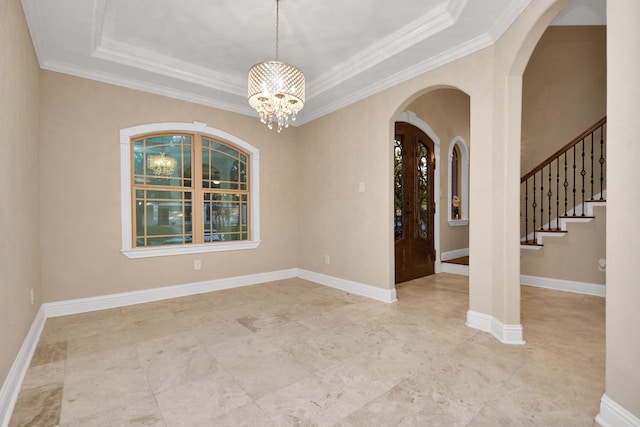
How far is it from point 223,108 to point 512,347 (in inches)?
171

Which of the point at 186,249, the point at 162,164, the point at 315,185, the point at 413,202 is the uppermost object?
the point at 162,164

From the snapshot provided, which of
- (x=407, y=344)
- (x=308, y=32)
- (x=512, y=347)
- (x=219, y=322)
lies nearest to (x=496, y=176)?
(x=512, y=347)

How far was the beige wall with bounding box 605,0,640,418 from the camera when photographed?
1294 mm

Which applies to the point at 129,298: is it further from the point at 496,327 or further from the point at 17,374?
the point at 496,327

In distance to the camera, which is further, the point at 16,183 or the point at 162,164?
the point at 162,164

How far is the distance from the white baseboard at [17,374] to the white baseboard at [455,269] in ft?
17.0

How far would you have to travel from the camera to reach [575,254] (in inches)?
152

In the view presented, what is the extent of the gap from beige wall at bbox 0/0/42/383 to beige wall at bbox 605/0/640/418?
3.14 metres

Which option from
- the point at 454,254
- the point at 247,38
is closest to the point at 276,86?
the point at 247,38

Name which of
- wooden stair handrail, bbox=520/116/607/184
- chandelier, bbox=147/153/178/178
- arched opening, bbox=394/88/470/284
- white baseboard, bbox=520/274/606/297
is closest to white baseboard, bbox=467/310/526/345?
white baseboard, bbox=520/274/606/297

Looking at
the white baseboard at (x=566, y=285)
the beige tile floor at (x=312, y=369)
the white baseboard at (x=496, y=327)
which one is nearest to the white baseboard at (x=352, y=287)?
the beige tile floor at (x=312, y=369)

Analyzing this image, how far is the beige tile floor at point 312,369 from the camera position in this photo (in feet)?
5.06

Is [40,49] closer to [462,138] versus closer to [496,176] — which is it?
[496,176]

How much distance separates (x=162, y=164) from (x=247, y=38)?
6.48 ft
